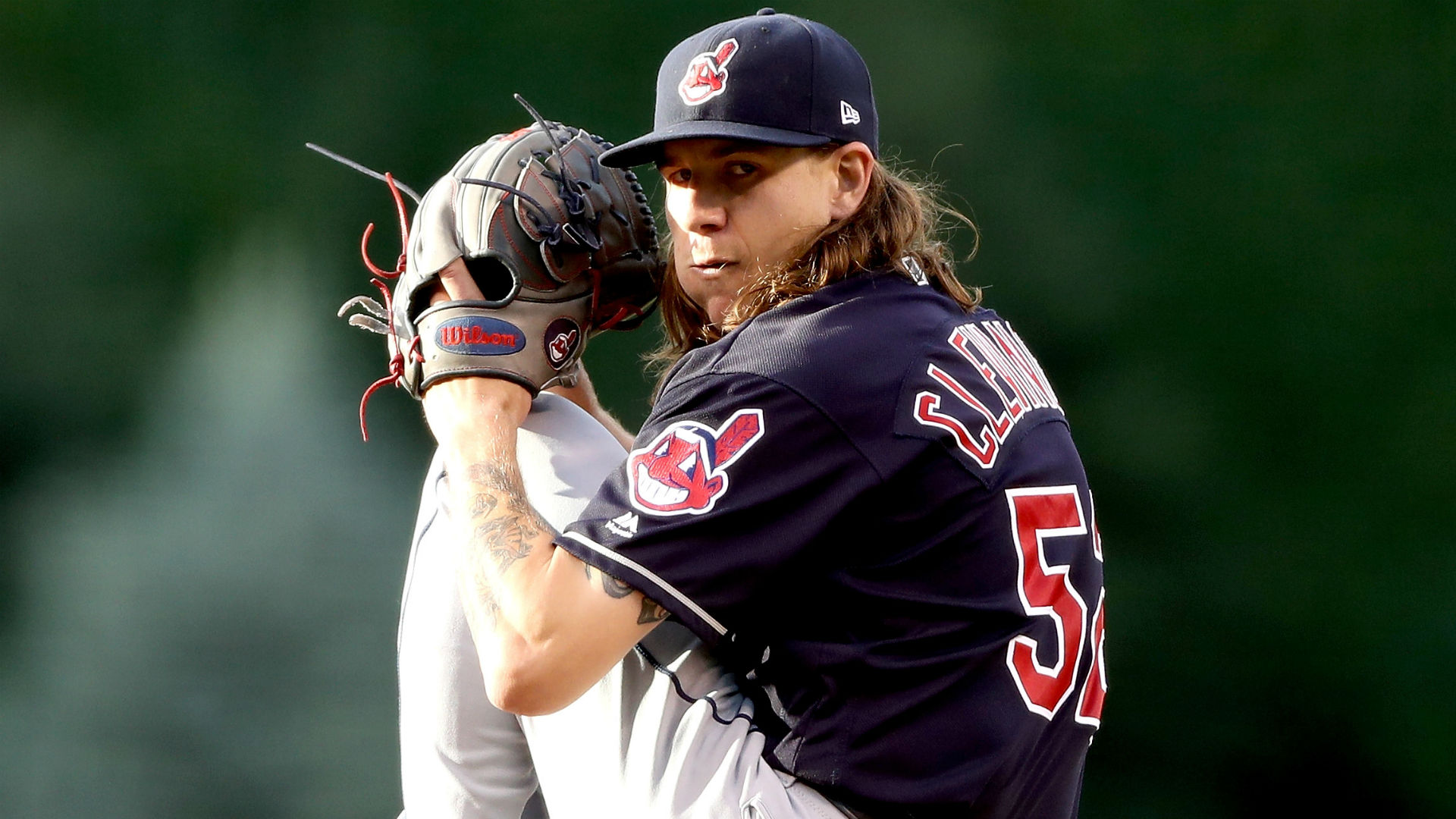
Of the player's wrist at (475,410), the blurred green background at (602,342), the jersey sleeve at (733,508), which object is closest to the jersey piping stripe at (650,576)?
the jersey sleeve at (733,508)

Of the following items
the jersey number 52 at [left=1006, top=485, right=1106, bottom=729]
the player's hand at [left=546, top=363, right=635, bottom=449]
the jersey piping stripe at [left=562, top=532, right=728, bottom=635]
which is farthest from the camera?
the player's hand at [left=546, top=363, right=635, bottom=449]

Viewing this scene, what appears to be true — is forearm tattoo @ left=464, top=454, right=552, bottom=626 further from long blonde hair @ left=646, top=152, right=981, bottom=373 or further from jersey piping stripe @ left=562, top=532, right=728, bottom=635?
long blonde hair @ left=646, top=152, right=981, bottom=373

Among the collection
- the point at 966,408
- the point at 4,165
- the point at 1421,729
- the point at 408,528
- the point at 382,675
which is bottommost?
the point at 1421,729

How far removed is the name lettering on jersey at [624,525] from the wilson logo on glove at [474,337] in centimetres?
33

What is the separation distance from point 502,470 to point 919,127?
5.81 feet

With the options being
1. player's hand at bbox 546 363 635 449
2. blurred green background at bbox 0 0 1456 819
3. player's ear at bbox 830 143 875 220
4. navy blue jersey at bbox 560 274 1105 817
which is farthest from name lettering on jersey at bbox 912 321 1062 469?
blurred green background at bbox 0 0 1456 819

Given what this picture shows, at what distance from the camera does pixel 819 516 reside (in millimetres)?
1253

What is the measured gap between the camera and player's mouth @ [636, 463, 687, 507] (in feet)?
4.10

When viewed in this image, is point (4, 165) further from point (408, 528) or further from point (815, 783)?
point (815, 783)

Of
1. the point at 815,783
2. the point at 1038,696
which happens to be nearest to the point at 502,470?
the point at 815,783

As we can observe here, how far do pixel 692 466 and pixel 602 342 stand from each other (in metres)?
1.70

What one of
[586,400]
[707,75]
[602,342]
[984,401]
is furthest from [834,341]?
[602,342]

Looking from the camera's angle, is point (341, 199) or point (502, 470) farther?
point (341, 199)

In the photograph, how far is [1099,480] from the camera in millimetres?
2812
